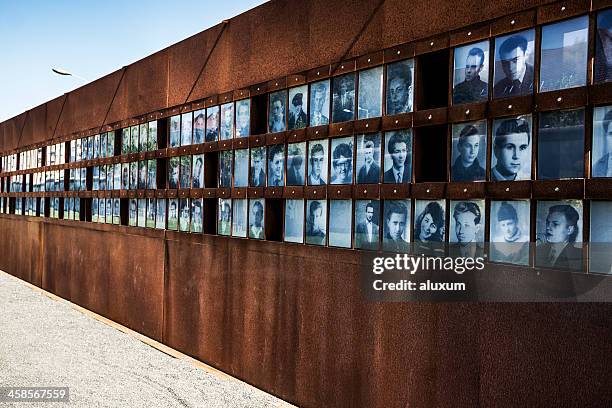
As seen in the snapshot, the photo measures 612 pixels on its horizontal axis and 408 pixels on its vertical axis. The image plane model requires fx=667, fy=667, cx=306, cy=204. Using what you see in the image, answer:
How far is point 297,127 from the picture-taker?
747 centimetres

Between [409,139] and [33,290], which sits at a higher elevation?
[409,139]

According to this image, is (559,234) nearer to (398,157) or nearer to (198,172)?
(398,157)

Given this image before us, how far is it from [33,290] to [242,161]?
10276mm

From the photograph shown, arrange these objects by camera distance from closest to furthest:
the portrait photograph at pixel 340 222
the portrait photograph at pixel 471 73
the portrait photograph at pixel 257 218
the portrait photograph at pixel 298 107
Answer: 1. the portrait photograph at pixel 471 73
2. the portrait photograph at pixel 340 222
3. the portrait photograph at pixel 298 107
4. the portrait photograph at pixel 257 218

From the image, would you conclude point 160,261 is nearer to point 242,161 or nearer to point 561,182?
point 242,161

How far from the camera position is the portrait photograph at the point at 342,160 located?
21.8 ft

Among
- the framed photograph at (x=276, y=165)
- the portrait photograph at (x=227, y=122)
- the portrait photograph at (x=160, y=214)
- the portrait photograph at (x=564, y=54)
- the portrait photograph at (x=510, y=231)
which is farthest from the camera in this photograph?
the portrait photograph at (x=160, y=214)

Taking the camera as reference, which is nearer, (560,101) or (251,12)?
(560,101)

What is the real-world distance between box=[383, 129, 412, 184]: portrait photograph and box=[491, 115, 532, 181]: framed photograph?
94 centimetres

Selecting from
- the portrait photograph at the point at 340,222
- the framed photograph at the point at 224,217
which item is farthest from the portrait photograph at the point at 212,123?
the portrait photograph at the point at 340,222

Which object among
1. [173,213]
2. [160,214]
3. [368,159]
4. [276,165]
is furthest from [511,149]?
[160,214]

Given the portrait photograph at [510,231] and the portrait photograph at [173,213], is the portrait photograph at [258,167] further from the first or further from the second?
the portrait photograph at [510,231]

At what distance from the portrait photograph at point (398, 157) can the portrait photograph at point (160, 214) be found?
17.7 feet

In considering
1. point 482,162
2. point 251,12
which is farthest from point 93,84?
point 482,162
